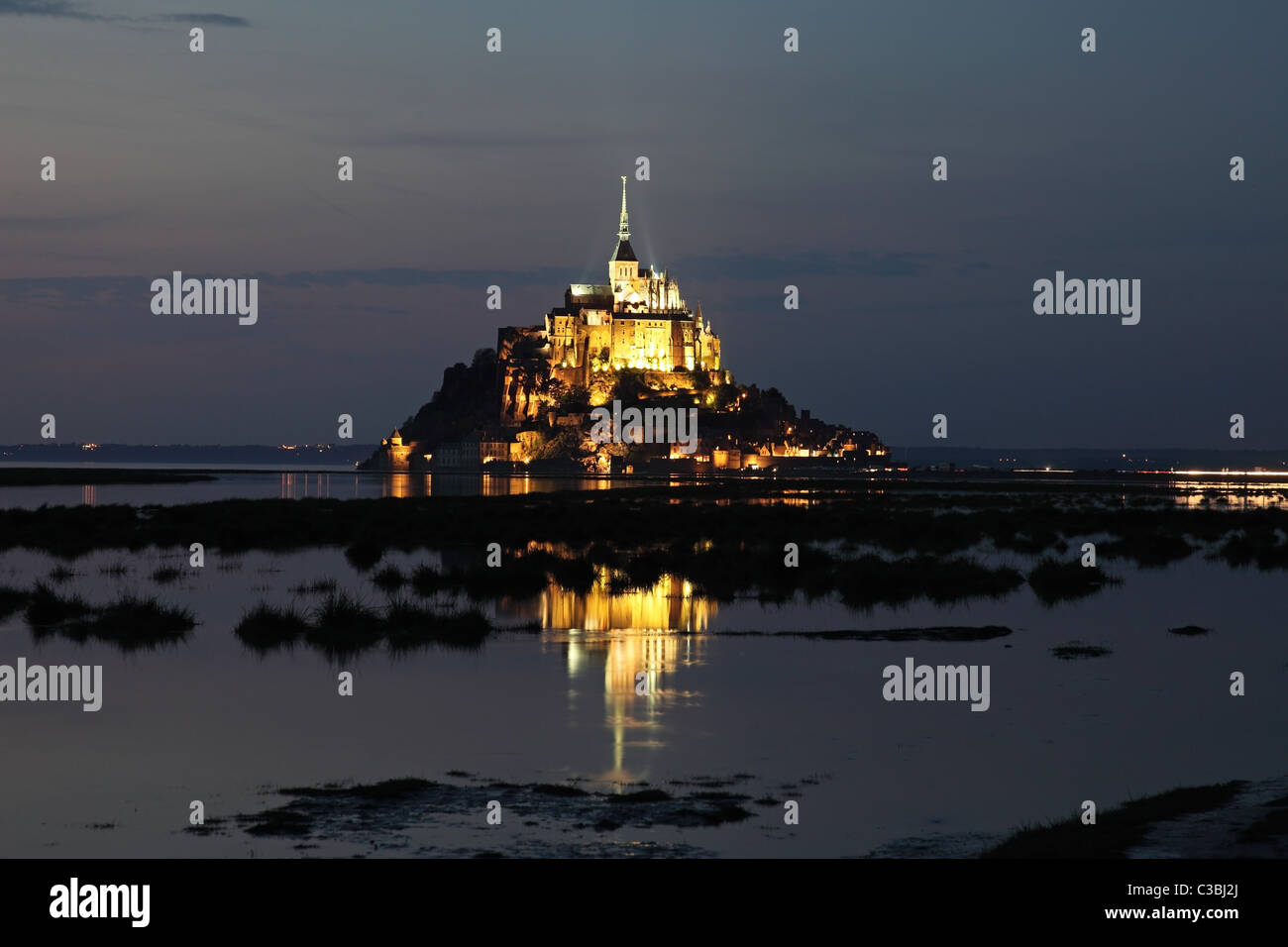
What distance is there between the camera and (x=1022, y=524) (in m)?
46.3

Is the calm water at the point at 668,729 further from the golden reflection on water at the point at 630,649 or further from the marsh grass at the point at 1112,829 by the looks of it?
the marsh grass at the point at 1112,829

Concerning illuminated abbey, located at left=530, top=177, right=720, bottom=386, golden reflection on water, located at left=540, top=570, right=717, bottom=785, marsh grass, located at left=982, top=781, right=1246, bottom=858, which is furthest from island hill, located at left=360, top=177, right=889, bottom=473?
marsh grass, located at left=982, top=781, right=1246, bottom=858

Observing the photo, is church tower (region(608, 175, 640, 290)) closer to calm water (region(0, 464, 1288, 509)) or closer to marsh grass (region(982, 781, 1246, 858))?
calm water (region(0, 464, 1288, 509))

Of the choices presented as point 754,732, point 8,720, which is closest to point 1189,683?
point 754,732

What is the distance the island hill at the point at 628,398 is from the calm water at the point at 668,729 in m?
145

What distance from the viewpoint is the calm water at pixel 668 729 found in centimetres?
1016

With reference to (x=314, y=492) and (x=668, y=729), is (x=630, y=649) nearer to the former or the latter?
(x=668, y=729)

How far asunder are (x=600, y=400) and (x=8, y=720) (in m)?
161

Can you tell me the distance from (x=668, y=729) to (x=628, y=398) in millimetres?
158709

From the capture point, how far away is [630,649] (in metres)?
18.9
